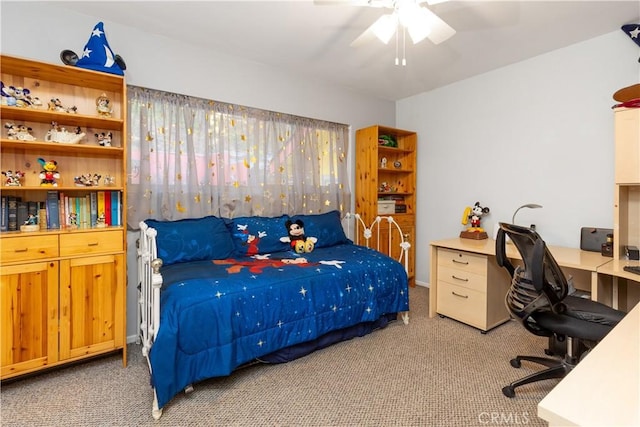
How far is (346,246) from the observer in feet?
10.4

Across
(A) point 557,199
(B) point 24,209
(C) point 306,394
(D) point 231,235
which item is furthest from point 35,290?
(A) point 557,199

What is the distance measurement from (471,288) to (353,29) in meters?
2.35

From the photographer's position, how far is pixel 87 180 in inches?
90.7

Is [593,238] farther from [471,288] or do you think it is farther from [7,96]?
[7,96]

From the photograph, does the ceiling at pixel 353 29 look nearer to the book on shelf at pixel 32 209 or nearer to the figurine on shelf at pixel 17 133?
the figurine on shelf at pixel 17 133

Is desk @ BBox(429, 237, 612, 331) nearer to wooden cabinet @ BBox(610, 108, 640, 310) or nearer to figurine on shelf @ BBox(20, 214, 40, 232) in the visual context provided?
wooden cabinet @ BBox(610, 108, 640, 310)

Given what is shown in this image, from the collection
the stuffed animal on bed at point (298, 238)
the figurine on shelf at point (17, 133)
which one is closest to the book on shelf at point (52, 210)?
the figurine on shelf at point (17, 133)

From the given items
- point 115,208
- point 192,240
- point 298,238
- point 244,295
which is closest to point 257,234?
point 298,238

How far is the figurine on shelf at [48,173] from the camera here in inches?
83.2

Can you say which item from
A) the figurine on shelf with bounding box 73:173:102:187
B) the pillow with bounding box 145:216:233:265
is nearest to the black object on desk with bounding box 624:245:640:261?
the pillow with bounding box 145:216:233:265

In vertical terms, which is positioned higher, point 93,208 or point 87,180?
point 87,180

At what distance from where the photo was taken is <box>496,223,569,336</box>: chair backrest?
1637 mm

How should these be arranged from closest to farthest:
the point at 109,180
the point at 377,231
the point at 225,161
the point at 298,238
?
the point at 109,180
the point at 225,161
the point at 298,238
the point at 377,231

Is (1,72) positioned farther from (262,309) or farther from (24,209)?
(262,309)
